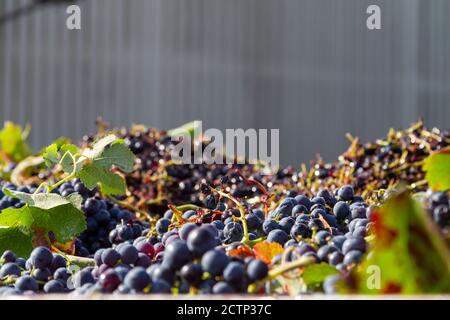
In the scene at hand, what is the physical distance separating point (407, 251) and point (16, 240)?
44 centimetres

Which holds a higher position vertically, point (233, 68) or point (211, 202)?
point (233, 68)

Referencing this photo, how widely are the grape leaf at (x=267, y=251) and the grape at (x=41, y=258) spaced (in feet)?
0.64

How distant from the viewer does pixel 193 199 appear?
1015 mm

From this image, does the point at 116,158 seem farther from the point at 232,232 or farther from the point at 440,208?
the point at 440,208

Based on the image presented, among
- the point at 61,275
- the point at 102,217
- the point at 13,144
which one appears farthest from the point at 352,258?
the point at 13,144

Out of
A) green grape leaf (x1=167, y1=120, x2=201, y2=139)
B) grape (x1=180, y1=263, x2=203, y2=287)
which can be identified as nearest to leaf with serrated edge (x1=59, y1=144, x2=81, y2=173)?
grape (x1=180, y1=263, x2=203, y2=287)

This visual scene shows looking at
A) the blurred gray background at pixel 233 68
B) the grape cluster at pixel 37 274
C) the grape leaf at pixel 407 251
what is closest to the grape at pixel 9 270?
the grape cluster at pixel 37 274

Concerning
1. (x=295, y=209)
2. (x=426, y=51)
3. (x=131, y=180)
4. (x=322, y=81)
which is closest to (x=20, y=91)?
(x=322, y=81)

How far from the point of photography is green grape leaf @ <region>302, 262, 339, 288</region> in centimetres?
40

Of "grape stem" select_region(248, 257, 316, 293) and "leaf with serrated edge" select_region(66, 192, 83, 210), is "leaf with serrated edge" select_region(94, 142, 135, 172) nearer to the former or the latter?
"leaf with serrated edge" select_region(66, 192, 83, 210)

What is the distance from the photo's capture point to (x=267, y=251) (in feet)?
1.47

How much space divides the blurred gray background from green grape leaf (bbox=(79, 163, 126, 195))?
4.78 metres

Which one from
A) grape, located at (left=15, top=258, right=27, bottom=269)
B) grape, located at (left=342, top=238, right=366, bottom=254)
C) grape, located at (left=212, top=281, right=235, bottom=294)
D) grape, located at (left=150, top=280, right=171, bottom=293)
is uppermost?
grape, located at (left=342, top=238, right=366, bottom=254)

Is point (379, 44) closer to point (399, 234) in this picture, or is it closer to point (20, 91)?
point (20, 91)
